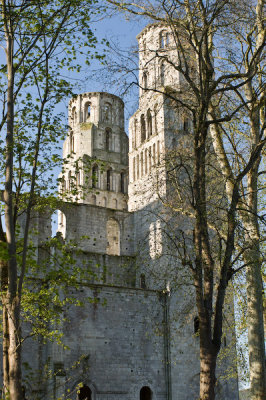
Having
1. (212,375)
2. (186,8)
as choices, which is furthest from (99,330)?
(186,8)

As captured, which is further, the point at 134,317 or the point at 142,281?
the point at 142,281

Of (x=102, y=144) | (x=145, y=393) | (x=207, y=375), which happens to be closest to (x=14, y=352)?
(x=207, y=375)

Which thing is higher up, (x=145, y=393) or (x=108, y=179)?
(x=108, y=179)

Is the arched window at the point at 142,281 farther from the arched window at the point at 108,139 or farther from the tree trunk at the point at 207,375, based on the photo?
the tree trunk at the point at 207,375

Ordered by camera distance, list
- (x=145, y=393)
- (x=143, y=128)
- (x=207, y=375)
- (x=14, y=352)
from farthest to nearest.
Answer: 1. (x=143, y=128)
2. (x=145, y=393)
3. (x=207, y=375)
4. (x=14, y=352)

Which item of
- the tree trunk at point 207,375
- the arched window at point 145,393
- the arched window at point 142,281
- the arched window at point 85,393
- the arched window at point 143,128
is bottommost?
the arched window at point 145,393

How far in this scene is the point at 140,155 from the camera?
28016 mm

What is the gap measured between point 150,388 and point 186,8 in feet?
53.5

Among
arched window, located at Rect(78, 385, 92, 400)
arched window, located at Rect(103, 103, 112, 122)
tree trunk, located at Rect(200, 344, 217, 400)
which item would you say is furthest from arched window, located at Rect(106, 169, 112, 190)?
tree trunk, located at Rect(200, 344, 217, 400)

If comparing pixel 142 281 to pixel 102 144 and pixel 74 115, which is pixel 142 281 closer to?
pixel 102 144

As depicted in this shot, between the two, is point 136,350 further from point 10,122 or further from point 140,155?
point 10,122

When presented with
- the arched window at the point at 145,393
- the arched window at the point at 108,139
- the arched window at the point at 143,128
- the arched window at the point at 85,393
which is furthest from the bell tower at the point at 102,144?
the arched window at the point at 85,393

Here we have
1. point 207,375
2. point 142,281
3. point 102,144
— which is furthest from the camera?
point 102,144

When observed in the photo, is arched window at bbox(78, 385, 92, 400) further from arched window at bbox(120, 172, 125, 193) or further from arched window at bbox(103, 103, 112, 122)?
arched window at bbox(103, 103, 112, 122)
